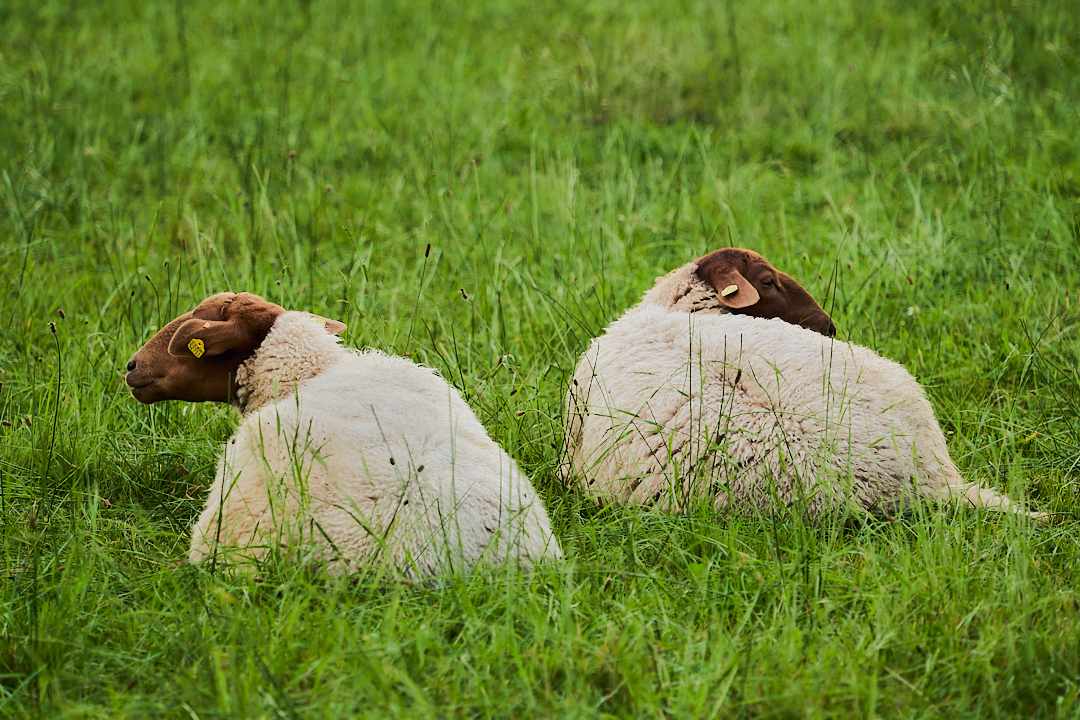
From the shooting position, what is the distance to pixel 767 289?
12.5 feet

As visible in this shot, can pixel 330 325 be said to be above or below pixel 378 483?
above

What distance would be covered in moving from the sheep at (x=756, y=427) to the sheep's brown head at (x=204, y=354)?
1.14 m

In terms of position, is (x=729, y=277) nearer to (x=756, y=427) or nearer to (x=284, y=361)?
(x=756, y=427)

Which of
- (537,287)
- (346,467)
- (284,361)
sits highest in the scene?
(284,361)

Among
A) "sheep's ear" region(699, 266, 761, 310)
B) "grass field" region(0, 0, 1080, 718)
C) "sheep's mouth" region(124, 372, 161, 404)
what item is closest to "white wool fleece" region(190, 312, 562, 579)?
"grass field" region(0, 0, 1080, 718)

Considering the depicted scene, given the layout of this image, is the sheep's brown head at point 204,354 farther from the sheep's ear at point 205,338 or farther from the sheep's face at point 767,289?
the sheep's face at point 767,289

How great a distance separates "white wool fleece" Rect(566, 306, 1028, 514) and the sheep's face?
15.5 inches

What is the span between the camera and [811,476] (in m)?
2.96

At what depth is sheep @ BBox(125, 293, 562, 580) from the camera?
2.52 m

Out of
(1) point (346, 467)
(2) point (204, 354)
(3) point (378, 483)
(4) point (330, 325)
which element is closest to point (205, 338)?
(2) point (204, 354)

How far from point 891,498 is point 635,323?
112 cm

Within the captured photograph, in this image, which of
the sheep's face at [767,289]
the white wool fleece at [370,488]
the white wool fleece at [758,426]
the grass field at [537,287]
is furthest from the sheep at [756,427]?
the white wool fleece at [370,488]

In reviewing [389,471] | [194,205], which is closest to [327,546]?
[389,471]

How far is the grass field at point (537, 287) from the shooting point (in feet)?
7.57
